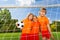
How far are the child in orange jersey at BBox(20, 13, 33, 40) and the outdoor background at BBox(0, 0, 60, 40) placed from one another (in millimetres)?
40

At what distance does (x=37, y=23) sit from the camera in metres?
1.79

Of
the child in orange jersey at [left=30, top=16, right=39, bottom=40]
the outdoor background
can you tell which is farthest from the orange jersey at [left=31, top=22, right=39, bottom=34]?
the outdoor background

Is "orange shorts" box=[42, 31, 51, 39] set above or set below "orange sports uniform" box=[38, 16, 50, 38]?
below

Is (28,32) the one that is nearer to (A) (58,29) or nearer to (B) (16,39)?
(B) (16,39)

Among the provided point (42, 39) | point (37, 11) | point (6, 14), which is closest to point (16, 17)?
point (6, 14)

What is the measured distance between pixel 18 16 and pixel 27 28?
0.16 metres

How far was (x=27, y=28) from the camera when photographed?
5.88ft

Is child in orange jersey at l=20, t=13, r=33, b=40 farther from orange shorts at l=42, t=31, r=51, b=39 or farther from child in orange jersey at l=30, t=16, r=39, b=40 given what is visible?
orange shorts at l=42, t=31, r=51, b=39

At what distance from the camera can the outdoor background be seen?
70.1 inches

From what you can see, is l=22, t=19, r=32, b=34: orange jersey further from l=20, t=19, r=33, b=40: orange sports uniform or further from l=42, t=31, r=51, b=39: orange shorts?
l=42, t=31, r=51, b=39: orange shorts

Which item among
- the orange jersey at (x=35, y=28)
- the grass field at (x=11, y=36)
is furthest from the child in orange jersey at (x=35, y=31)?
the grass field at (x=11, y=36)

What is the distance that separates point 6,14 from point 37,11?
308 millimetres

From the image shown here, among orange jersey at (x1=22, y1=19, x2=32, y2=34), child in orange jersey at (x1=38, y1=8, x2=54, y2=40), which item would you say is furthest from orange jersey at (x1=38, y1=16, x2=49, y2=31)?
orange jersey at (x1=22, y1=19, x2=32, y2=34)

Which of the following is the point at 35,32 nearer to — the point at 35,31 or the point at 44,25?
the point at 35,31
